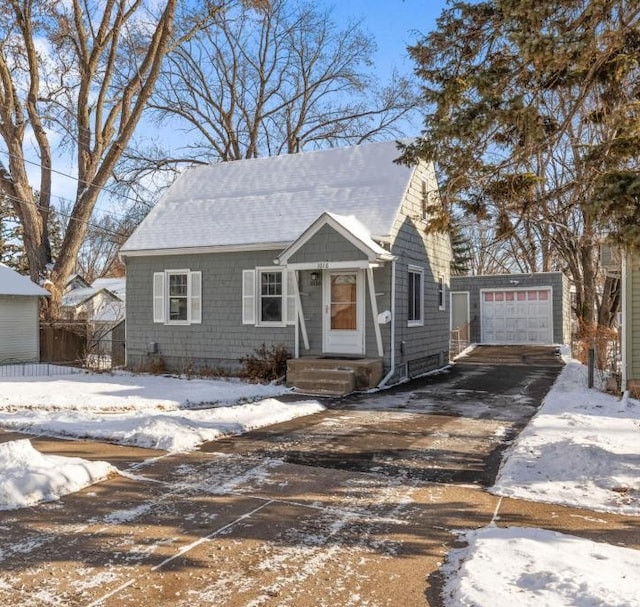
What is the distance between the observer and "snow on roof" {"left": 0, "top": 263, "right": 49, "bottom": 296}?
19064 millimetres

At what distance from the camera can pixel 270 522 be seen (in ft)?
14.6

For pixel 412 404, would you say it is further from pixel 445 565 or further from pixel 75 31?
pixel 75 31

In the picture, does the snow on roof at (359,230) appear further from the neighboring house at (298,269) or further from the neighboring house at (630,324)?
the neighboring house at (630,324)

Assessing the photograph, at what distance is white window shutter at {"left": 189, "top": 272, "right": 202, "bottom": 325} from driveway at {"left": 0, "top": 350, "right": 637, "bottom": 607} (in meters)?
7.90

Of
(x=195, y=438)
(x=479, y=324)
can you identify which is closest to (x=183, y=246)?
(x=195, y=438)

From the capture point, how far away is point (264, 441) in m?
7.24

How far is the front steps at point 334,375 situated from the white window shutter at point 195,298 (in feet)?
12.1

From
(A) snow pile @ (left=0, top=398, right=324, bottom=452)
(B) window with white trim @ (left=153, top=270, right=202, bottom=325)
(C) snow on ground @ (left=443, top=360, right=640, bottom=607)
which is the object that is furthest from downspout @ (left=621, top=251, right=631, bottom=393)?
(B) window with white trim @ (left=153, top=270, right=202, bottom=325)

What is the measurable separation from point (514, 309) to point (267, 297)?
13156 mm

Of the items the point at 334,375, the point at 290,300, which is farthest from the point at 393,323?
the point at 290,300

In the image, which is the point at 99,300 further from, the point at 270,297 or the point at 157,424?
the point at 157,424

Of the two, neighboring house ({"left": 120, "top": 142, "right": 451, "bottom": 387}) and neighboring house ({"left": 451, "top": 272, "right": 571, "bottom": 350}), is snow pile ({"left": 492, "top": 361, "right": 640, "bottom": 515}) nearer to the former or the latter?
neighboring house ({"left": 120, "top": 142, "right": 451, "bottom": 387})

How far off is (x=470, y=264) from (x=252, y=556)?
45428 mm

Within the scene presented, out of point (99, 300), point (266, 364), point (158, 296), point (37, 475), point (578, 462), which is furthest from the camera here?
point (99, 300)
